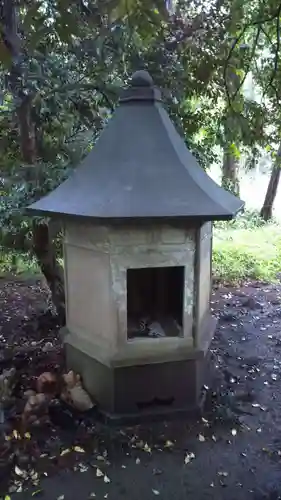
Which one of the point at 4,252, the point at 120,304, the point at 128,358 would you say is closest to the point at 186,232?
the point at 120,304

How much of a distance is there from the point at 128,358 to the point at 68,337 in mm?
577

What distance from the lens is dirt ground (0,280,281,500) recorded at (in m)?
2.37

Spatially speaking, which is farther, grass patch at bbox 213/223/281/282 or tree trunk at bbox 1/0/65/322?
grass patch at bbox 213/223/281/282

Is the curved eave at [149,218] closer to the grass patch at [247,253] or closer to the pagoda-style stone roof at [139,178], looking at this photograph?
the pagoda-style stone roof at [139,178]

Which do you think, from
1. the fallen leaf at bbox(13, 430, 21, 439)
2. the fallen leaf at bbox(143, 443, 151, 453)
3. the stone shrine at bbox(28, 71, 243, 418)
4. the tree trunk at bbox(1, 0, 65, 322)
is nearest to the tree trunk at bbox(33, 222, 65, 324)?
the tree trunk at bbox(1, 0, 65, 322)

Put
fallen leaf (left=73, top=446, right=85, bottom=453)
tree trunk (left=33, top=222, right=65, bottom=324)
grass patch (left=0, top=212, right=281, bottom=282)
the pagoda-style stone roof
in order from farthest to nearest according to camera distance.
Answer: grass patch (left=0, top=212, right=281, bottom=282) < tree trunk (left=33, top=222, right=65, bottom=324) < fallen leaf (left=73, top=446, right=85, bottom=453) < the pagoda-style stone roof

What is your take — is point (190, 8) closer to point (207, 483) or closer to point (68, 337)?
point (68, 337)

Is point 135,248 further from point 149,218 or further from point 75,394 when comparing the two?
point 75,394

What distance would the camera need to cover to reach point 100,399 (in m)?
2.93

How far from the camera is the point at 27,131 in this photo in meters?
3.80

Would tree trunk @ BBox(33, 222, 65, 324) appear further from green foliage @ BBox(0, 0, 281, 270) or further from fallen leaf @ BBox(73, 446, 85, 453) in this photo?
fallen leaf @ BBox(73, 446, 85, 453)

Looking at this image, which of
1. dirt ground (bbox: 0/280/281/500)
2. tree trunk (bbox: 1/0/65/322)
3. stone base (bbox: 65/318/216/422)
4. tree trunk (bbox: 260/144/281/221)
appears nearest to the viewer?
dirt ground (bbox: 0/280/281/500)

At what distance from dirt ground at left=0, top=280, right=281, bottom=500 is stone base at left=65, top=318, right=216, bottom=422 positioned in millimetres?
94

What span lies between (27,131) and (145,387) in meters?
2.34
